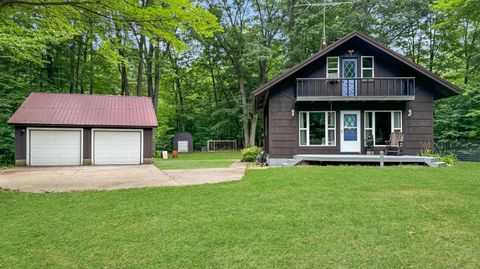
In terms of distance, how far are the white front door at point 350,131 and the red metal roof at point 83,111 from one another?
9251 millimetres

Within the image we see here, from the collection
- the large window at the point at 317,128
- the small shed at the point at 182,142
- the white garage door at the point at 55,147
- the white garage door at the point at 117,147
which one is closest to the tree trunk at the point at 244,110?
the small shed at the point at 182,142

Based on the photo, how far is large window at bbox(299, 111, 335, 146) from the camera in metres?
13.4

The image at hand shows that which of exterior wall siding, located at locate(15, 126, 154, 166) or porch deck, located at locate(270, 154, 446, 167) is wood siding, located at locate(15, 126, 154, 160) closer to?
exterior wall siding, located at locate(15, 126, 154, 166)

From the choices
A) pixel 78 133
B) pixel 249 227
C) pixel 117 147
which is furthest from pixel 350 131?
pixel 78 133

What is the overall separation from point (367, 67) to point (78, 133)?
14.1 metres

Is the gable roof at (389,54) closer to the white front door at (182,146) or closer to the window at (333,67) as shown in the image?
the window at (333,67)

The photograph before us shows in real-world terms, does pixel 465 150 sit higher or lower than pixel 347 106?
lower

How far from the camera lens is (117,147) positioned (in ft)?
51.1

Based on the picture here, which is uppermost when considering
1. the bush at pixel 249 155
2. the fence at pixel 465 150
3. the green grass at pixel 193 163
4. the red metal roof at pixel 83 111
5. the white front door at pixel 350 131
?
the red metal roof at pixel 83 111

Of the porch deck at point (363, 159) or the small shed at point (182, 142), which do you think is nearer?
the porch deck at point (363, 159)

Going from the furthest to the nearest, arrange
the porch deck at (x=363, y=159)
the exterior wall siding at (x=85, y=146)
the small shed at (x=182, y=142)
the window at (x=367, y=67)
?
the small shed at (x=182, y=142) < the exterior wall siding at (x=85, y=146) < the window at (x=367, y=67) < the porch deck at (x=363, y=159)

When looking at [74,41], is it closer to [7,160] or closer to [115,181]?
[7,160]

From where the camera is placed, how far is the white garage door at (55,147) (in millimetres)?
14656

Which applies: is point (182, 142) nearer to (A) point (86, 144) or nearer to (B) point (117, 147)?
(B) point (117, 147)
